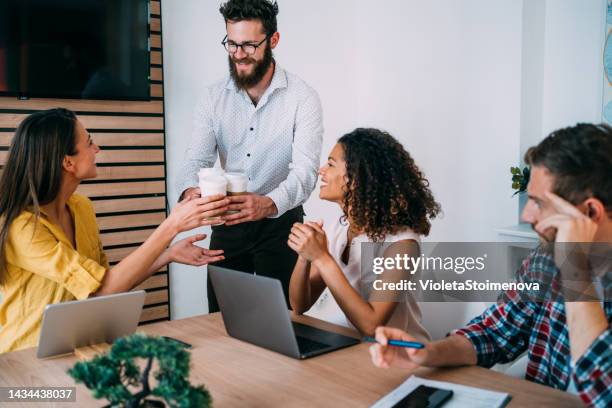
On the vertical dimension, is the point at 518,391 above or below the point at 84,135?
below

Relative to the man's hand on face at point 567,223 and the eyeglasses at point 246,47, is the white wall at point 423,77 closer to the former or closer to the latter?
the eyeglasses at point 246,47

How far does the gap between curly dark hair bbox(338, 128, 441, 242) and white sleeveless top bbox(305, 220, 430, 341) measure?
4 cm

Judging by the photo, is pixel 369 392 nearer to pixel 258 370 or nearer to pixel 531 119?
pixel 258 370

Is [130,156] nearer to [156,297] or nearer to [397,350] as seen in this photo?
[156,297]

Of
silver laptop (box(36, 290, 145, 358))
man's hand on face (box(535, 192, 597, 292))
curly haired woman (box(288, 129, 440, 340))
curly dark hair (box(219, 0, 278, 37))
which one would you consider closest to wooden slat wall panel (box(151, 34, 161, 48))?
curly dark hair (box(219, 0, 278, 37))

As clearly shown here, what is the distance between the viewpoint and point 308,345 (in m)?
1.65

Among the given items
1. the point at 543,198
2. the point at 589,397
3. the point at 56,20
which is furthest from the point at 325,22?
the point at 589,397

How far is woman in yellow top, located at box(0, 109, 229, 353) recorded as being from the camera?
1.83 m

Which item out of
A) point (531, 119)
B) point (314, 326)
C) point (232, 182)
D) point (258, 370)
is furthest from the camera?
point (531, 119)

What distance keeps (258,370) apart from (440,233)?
9.05ft

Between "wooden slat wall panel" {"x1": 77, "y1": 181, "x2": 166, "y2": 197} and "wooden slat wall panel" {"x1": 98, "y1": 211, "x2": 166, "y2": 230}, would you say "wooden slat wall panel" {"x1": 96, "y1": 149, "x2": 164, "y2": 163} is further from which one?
"wooden slat wall panel" {"x1": 98, "y1": 211, "x2": 166, "y2": 230}

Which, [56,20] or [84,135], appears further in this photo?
[56,20]

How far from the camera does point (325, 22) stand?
435 cm

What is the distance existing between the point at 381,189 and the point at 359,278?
33 centimetres
